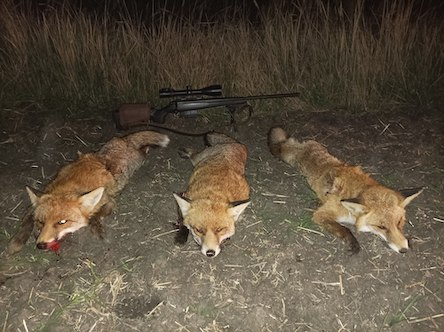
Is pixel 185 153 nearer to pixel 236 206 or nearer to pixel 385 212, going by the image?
pixel 236 206

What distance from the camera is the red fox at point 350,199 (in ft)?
12.9

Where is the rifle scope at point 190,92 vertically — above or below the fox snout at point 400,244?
above

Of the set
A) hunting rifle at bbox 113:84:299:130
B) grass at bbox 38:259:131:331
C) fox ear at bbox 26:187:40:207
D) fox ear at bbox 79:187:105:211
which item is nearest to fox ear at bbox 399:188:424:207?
hunting rifle at bbox 113:84:299:130

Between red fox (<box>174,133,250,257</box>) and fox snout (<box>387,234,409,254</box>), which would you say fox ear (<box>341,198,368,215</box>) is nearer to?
fox snout (<box>387,234,409,254</box>)

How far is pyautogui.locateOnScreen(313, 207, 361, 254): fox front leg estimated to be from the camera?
4199 millimetres

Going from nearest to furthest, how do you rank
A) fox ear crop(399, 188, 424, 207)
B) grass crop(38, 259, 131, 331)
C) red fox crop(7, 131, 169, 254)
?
1. grass crop(38, 259, 131, 331)
2. red fox crop(7, 131, 169, 254)
3. fox ear crop(399, 188, 424, 207)

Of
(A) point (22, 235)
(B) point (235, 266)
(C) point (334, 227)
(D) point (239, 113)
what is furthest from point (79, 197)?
(D) point (239, 113)

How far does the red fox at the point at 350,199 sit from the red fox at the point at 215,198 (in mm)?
839

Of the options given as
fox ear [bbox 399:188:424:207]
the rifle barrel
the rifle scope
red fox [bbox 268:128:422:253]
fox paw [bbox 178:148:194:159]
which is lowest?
fox paw [bbox 178:148:194:159]

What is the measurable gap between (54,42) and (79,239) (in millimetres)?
3913

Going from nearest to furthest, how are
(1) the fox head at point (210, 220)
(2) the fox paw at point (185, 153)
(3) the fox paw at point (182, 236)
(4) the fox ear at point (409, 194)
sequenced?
(1) the fox head at point (210, 220) < (4) the fox ear at point (409, 194) < (3) the fox paw at point (182, 236) < (2) the fox paw at point (185, 153)

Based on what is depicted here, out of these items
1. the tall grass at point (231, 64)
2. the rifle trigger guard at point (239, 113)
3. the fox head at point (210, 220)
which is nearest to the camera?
the fox head at point (210, 220)

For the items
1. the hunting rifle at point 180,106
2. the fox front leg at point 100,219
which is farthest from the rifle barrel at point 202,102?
the fox front leg at point 100,219

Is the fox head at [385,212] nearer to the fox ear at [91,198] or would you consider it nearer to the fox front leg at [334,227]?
the fox front leg at [334,227]
